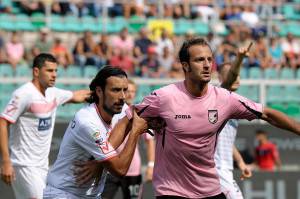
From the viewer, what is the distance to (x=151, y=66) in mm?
19594

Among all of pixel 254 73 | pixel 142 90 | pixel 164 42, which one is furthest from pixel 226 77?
pixel 254 73

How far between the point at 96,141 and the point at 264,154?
34.2 ft

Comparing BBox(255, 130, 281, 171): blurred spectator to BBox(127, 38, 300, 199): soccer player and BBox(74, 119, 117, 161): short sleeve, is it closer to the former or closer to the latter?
BBox(127, 38, 300, 199): soccer player

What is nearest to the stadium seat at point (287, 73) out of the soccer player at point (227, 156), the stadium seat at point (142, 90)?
the stadium seat at point (142, 90)

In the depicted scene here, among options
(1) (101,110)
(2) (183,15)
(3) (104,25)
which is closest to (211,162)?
(1) (101,110)

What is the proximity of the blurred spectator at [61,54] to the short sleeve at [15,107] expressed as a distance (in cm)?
900

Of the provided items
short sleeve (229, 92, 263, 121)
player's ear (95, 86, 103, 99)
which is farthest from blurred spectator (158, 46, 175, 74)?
player's ear (95, 86, 103, 99)

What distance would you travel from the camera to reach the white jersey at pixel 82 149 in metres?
6.93

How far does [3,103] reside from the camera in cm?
1631

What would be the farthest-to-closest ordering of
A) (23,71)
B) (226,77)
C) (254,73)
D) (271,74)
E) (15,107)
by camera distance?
(271,74) → (254,73) → (23,71) → (15,107) → (226,77)

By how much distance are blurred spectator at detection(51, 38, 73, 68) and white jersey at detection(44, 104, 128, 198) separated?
11.9 meters

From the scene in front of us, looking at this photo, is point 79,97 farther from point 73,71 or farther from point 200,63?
point 73,71

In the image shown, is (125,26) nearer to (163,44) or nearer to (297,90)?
(163,44)

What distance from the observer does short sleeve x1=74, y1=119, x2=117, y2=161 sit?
22.6 feet
